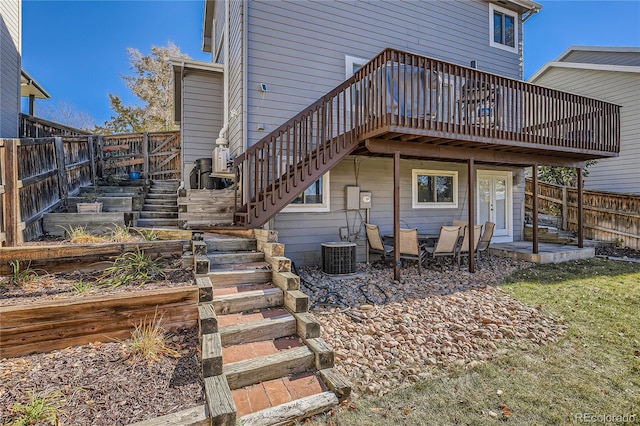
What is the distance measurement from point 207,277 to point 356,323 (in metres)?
1.87

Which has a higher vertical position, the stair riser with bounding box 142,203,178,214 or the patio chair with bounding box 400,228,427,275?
the stair riser with bounding box 142,203,178,214

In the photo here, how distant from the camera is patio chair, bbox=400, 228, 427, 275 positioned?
617cm

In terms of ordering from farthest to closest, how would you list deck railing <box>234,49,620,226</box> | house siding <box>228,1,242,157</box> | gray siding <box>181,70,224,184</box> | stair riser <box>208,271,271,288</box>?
gray siding <box>181,70,224,184</box>, house siding <box>228,1,242,157</box>, deck railing <box>234,49,620,226</box>, stair riser <box>208,271,271,288</box>

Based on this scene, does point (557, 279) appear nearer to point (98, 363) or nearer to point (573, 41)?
point (98, 363)

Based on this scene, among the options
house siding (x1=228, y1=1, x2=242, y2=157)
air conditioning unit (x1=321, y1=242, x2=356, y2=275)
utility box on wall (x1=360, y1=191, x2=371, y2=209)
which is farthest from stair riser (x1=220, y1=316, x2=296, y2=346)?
utility box on wall (x1=360, y1=191, x2=371, y2=209)

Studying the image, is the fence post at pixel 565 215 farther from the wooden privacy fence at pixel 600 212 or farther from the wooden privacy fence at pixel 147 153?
the wooden privacy fence at pixel 147 153

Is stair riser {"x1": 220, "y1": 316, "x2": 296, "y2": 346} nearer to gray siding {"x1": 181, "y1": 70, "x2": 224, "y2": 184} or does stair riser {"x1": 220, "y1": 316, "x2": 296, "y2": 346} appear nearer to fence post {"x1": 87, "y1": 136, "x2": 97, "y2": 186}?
gray siding {"x1": 181, "y1": 70, "x2": 224, "y2": 184}

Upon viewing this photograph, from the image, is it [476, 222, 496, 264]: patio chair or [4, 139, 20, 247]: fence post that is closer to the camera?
[4, 139, 20, 247]: fence post

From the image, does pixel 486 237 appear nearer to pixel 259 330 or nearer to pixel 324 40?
pixel 324 40

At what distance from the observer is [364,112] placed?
575 centimetres

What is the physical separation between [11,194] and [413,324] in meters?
5.24

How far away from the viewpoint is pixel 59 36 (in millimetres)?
18484

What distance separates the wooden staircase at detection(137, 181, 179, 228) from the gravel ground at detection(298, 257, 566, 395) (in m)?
2.77

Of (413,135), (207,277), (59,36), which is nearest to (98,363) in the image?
(207,277)
